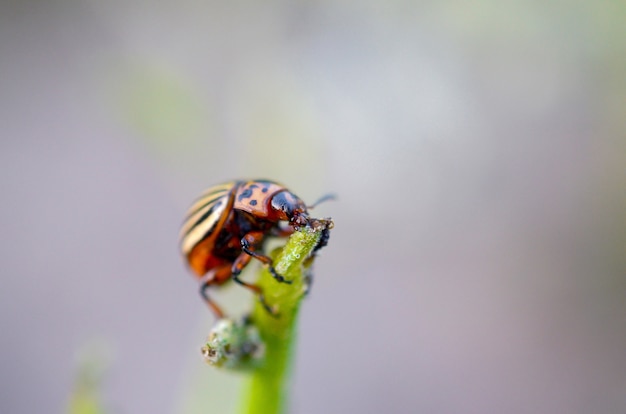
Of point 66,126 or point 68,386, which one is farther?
point 66,126

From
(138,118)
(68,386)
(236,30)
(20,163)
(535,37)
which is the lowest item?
(68,386)

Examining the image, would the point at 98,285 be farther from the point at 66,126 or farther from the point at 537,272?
the point at 537,272

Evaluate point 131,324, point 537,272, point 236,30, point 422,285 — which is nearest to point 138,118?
point 236,30

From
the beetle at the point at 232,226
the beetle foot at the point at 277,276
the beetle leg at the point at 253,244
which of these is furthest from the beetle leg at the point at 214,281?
the beetle foot at the point at 277,276

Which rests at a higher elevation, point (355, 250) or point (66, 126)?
point (66, 126)

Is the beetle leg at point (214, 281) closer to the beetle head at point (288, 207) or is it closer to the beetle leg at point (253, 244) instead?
the beetle leg at point (253, 244)

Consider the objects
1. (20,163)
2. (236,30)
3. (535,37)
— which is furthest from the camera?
(20,163)

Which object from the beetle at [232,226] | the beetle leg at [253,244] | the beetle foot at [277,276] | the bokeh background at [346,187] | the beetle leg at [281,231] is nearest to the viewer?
the beetle foot at [277,276]
